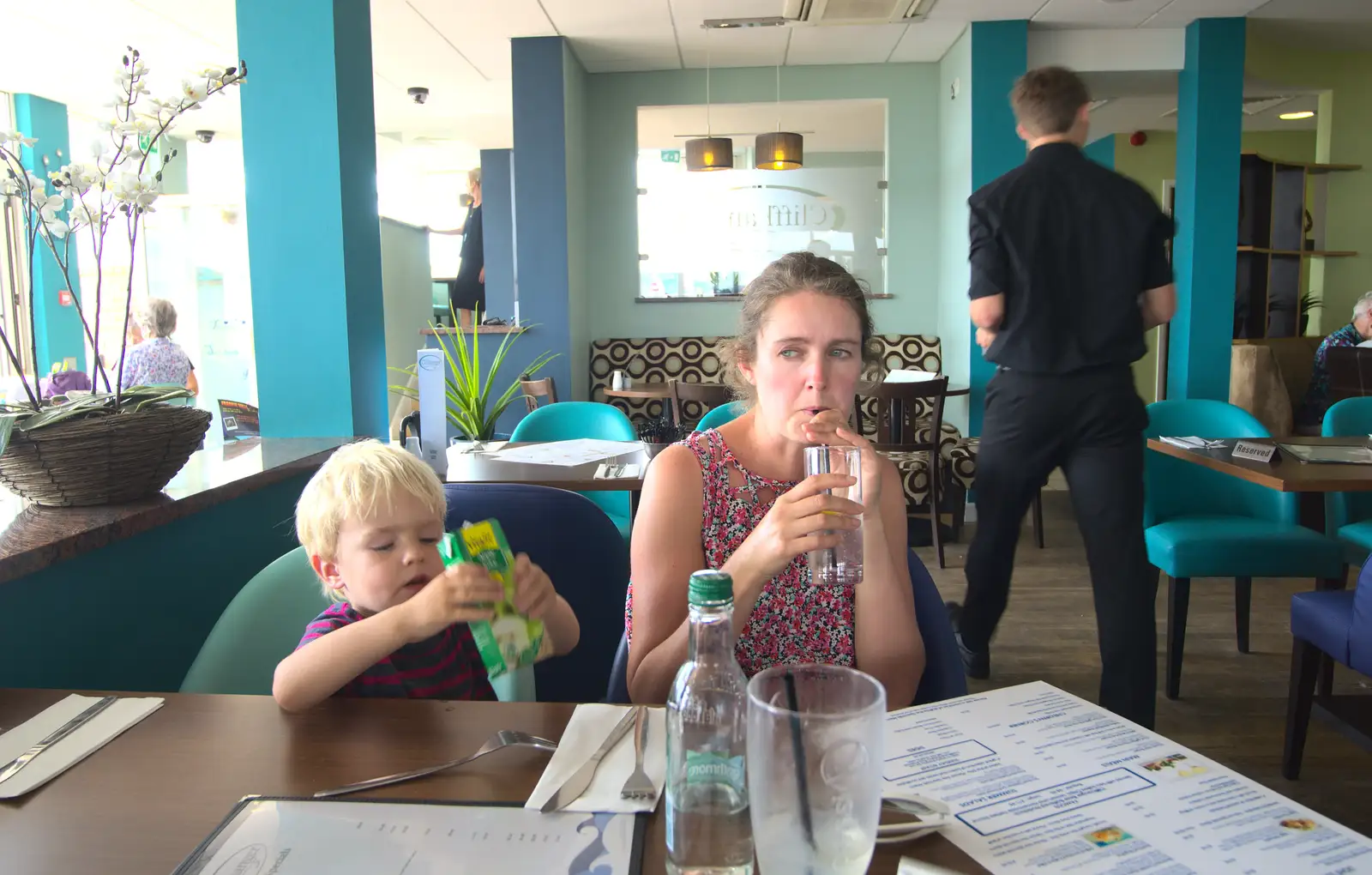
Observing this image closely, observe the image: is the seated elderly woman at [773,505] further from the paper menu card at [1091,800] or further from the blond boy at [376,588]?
the paper menu card at [1091,800]

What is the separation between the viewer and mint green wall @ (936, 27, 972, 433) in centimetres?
577

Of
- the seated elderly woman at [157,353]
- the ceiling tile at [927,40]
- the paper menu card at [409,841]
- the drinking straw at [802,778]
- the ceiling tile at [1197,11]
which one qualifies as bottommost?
the paper menu card at [409,841]

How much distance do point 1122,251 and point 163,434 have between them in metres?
2.28

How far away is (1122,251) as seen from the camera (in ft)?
7.79

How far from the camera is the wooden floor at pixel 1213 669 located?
229cm

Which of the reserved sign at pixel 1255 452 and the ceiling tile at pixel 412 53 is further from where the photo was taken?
the ceiling tile at pixel 412 53

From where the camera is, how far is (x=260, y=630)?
3.85 ft

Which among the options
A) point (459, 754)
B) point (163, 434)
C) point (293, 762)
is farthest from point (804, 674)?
point (163, 434)

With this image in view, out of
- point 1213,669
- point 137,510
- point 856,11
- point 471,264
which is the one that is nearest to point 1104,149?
point 856,11

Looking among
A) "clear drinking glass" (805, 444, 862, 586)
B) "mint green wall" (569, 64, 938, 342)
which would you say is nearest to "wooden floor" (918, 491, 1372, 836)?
"clear drinking glass" (805, 444, 862, 586)

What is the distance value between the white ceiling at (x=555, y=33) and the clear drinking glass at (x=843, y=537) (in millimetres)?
4890

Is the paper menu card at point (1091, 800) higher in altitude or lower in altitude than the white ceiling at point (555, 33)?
lower

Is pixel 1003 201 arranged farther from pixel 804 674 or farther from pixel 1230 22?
pixel 1230 22

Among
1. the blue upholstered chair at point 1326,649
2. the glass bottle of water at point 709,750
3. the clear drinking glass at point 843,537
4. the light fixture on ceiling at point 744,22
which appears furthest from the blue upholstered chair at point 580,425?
the light fixture on ceiling at point 744,22
